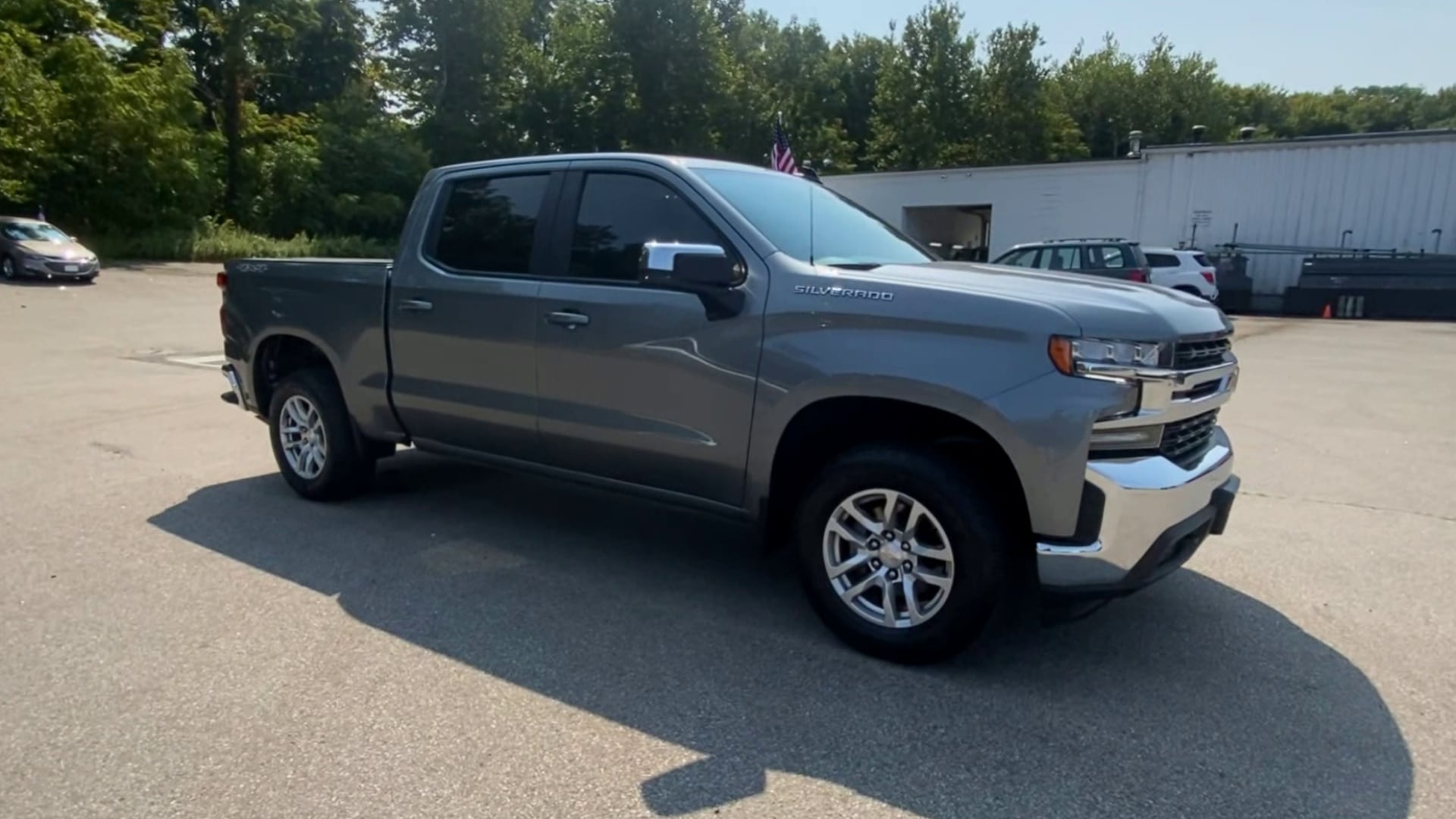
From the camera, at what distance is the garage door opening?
3152 cm

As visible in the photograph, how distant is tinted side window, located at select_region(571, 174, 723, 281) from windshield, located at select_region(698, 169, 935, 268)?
0.64 feet

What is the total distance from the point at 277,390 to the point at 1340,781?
18.4 ft

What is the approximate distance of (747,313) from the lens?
153 inches

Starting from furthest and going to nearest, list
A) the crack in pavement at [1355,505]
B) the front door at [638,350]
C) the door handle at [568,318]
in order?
1. the crack in pavement at [1355,505]
2. the door handle at [568,318]
3. the front door at [638,350]

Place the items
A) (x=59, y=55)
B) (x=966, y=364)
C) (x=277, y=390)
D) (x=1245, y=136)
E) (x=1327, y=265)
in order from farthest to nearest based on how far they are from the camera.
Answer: (x=1245, y=136)
(x=59, y=55)
(x=1327, y=265)
(x=277, y=390)
(x=966, y=364)

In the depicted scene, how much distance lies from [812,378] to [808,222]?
106cm

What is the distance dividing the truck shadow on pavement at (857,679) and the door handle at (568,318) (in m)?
1.22

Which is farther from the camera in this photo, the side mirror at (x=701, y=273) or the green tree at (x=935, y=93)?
the green tree at (x=935, y=93)

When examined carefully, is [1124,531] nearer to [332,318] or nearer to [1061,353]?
[1061,353]

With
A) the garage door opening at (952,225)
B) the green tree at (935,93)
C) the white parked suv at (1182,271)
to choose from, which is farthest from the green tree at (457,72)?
the white parked suv at (1182,271)

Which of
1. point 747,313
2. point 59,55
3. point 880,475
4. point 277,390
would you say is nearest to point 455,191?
point 277,390

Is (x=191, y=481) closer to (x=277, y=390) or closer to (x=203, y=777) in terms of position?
(x=277, y=390)

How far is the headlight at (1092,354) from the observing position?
3209mm

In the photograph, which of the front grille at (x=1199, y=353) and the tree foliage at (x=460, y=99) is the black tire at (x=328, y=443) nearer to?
the front grille at (x=1199, y=353)
